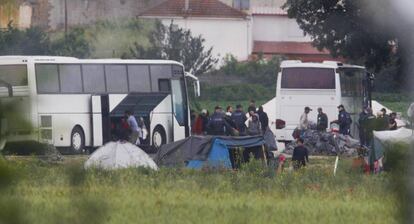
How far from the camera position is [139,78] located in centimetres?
3719

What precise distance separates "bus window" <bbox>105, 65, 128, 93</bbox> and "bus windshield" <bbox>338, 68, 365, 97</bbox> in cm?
658

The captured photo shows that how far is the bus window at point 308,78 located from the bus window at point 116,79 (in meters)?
4.85

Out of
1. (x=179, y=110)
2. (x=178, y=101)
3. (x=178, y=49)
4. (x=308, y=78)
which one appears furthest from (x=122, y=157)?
(x=178, y=49)

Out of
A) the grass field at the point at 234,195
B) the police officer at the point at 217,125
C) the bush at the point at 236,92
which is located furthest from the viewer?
the bush at the point at 236,92

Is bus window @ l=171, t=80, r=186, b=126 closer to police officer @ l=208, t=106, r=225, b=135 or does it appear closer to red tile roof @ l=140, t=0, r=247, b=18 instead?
police officer @ l=208, t=106, r=225, b=135

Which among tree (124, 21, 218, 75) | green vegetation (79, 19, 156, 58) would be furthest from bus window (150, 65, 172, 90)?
tree (124, 21, 218, 75)

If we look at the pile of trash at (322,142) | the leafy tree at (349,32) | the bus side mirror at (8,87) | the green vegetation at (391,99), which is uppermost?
the bus side mirror at (8,87)

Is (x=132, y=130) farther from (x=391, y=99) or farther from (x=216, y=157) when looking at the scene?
(x=391, y=99)

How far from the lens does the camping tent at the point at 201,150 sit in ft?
79.8

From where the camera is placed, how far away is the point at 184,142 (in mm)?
25109

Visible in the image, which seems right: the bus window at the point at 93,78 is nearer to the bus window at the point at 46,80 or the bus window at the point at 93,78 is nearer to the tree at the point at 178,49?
the tree at the point at 178,49

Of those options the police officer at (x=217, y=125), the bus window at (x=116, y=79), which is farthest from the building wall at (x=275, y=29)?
the police officer at (x=217, y=125)

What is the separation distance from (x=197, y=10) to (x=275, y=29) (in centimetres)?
943

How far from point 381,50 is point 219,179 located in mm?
20062
